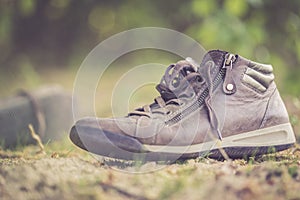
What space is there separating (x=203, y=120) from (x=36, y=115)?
1.59 metres

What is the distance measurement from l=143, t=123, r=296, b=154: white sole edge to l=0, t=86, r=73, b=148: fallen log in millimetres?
1173

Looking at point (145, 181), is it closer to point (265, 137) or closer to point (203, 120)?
point (203, 120)

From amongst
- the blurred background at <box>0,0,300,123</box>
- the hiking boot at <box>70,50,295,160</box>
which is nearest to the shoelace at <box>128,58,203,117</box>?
the hiking boot at <box>70,50,295,160</box>

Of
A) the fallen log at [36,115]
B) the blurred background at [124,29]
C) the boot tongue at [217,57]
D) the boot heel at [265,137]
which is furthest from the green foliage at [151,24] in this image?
the boot tongue at [217,57]

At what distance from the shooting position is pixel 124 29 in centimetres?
671

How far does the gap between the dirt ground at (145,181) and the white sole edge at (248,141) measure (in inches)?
2.6

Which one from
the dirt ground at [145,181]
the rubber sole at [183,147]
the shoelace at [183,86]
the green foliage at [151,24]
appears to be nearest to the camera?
the dirt ground at [145,181]

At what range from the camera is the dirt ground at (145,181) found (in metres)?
A: 1.98

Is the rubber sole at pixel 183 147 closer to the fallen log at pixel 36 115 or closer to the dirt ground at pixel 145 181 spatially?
the dirt ground at pixel 145 181

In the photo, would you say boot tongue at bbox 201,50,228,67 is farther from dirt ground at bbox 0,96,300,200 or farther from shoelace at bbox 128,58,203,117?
dirt ground at bbox 0,96,300,200

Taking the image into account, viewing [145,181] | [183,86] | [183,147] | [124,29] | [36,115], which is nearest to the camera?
[145,181]

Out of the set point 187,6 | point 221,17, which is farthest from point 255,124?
point 187,6

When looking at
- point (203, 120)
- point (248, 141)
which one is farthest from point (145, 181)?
point (248, 141)

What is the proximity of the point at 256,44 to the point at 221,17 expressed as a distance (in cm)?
52
